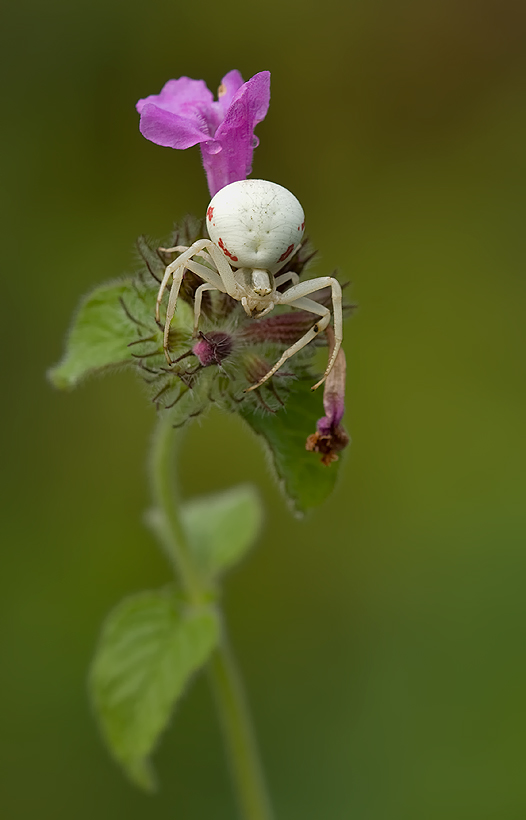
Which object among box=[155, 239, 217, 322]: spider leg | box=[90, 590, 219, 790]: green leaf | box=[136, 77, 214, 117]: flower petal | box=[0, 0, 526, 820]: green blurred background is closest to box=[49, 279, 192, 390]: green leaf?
box=[155, 239, 217, 322]: spider leg

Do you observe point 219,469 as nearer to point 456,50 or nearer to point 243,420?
point 243,420

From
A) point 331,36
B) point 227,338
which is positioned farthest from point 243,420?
point 331,36

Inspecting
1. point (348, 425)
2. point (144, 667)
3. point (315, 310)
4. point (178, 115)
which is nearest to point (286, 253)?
point (315, 310)

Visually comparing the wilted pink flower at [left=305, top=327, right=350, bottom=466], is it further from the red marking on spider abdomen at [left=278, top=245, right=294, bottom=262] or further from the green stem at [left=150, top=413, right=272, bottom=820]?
the green stem at [left=150, top=413, right=272, bottom=820]

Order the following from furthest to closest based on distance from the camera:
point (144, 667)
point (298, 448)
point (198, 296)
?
1. point (144, 667)
2. point (298, 448)
3. point (198, 296)

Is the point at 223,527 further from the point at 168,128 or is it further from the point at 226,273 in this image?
the point at 168,128

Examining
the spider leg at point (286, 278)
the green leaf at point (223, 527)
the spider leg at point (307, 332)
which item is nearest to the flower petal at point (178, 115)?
the spider leg at point (286, 278)
